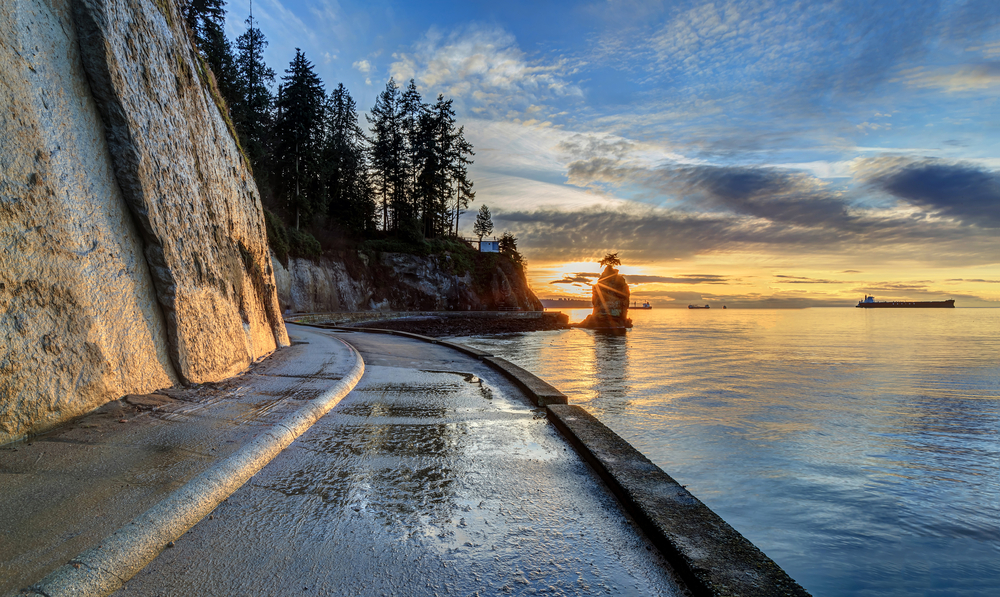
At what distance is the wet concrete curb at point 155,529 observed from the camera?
1.83m

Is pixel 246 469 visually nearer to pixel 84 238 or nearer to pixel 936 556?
pixel 84 238

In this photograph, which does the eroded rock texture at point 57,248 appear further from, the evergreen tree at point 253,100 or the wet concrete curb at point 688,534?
the evergreen tree at point 253,100

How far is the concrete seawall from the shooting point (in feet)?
6.77

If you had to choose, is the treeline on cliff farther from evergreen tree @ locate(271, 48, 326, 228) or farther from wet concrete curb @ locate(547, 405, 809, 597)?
wet concrete curb @ locate(547, 405, 809, 597)

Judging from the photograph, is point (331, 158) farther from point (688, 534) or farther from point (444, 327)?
point (688, 534)

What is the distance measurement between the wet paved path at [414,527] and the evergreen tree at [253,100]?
40239 mm

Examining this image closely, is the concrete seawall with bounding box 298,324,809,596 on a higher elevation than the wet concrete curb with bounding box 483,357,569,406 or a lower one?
higher

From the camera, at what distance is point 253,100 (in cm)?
4266

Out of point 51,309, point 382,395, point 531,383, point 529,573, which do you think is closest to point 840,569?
point 529,573

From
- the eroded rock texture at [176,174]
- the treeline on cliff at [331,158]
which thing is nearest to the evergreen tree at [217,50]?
the treeline on cliff at [331,158]

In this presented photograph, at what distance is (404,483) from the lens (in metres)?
3.15

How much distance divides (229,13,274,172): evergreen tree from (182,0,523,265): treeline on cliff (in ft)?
0.35

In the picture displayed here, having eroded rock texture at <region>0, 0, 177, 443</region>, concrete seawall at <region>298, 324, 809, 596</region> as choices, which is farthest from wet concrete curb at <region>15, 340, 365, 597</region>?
concrete seawall at <region>298, 324, 809, 596</region>

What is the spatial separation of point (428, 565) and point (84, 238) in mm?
4376
